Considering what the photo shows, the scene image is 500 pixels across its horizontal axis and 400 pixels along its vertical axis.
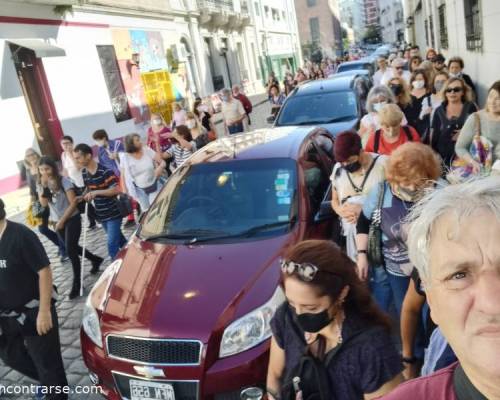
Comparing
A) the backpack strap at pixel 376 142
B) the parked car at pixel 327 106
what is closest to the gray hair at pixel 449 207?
the backpack strap at pixel 376 142

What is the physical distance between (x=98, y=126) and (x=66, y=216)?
434 inches

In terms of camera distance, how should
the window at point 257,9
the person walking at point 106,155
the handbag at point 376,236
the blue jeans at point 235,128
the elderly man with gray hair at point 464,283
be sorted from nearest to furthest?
1. the elderly man with gray hair at point 464,283
2. the handbag at point 376,236
3. the person walking at point 106,155
4. the blue jeans at point 235,128
5. the window at point 257,9

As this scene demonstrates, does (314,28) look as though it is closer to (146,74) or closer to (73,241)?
(146,74)

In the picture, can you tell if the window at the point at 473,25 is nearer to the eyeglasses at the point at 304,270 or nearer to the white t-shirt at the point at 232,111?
the white t-shirt at the point at 232,111

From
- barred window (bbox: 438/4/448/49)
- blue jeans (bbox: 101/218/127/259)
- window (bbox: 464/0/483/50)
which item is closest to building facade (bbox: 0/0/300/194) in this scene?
blue jeans (bbox: 101/218/127/259)

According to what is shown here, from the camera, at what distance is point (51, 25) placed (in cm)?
1399

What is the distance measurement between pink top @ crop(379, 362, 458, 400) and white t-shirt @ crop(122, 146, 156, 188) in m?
5.46

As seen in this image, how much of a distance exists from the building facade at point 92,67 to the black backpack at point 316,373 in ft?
37.5

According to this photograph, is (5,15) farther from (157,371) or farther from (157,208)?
(157,371)

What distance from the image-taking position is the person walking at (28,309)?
3.07 m

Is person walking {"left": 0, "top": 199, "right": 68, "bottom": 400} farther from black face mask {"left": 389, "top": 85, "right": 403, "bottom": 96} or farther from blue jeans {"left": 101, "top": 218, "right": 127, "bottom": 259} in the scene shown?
black face mask {"left": 389, "top": 85, "right": 403, "bottom": 96}

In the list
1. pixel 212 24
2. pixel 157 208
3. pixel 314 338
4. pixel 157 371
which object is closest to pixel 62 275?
pixel 157 208

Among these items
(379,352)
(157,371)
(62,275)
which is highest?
(379,352)

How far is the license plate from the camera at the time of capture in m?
2.67
